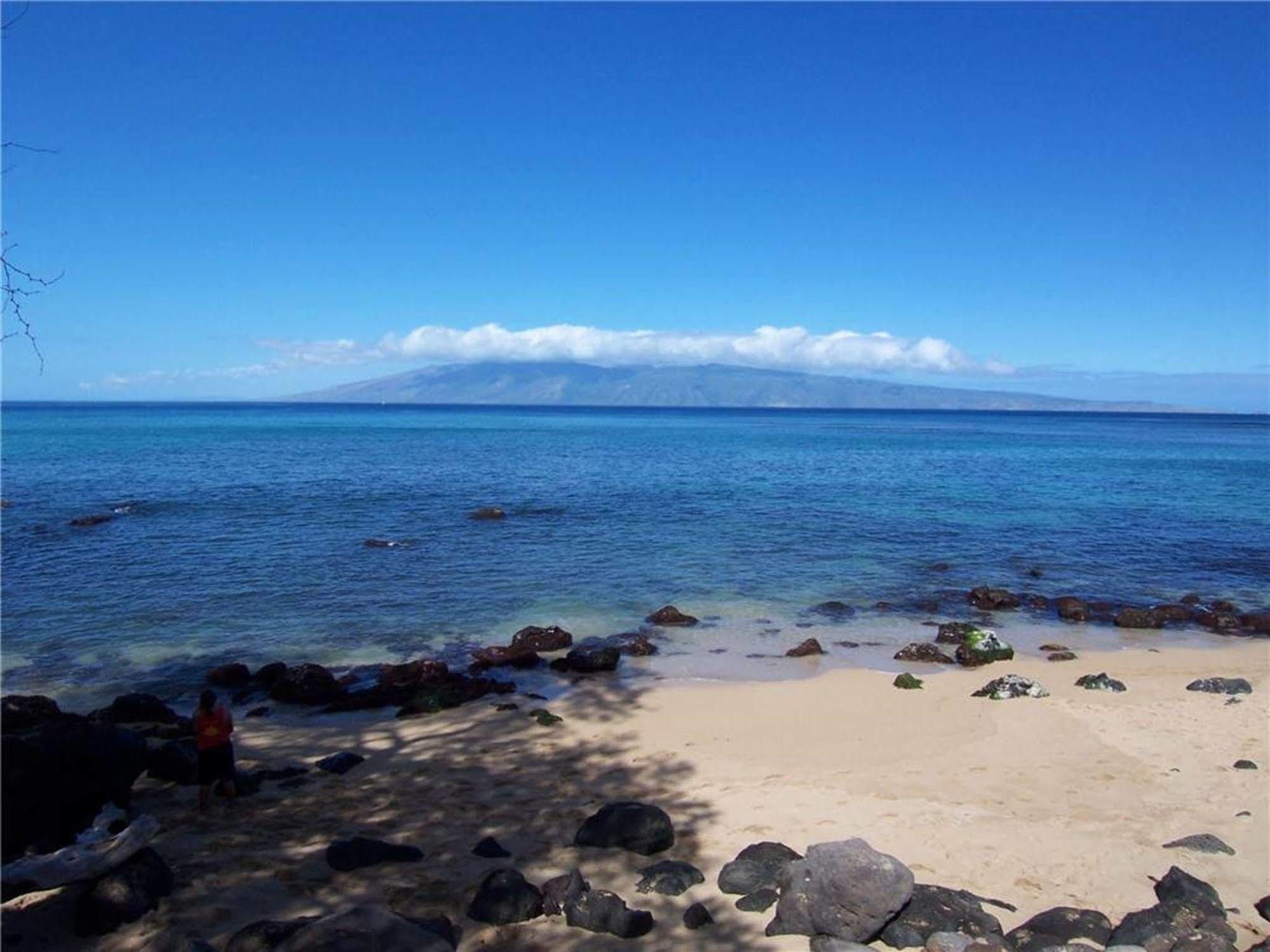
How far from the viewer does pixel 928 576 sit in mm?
28500

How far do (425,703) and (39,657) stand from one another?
10001 millimetres

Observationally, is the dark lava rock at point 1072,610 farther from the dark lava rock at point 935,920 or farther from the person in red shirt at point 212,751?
the person in red shirt at point 212,751

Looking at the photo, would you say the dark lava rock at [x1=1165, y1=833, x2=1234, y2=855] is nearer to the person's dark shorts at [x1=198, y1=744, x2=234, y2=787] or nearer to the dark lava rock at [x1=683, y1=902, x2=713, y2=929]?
the dark lava rock at [x1=683, y1=902, x2=713, y2=929]

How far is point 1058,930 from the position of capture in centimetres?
761

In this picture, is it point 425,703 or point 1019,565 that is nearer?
point 425,703

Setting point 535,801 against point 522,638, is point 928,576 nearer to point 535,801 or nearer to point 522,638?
point 522,638

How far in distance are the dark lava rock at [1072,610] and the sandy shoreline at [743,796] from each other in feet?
19.3

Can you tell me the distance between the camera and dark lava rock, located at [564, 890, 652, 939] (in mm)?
7766

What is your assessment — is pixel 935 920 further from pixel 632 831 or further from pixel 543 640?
pixel 543 640

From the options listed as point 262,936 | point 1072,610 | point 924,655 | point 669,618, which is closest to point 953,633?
point 924,655

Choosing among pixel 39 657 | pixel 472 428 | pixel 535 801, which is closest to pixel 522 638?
pixel 535 801

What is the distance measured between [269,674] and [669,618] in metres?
9.69

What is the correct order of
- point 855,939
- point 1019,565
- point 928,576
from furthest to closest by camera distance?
point 1019,565
point 928,576
point 855,939

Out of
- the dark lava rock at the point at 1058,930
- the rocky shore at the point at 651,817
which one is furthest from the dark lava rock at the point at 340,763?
the dark lava rock at the point at 1058,930
